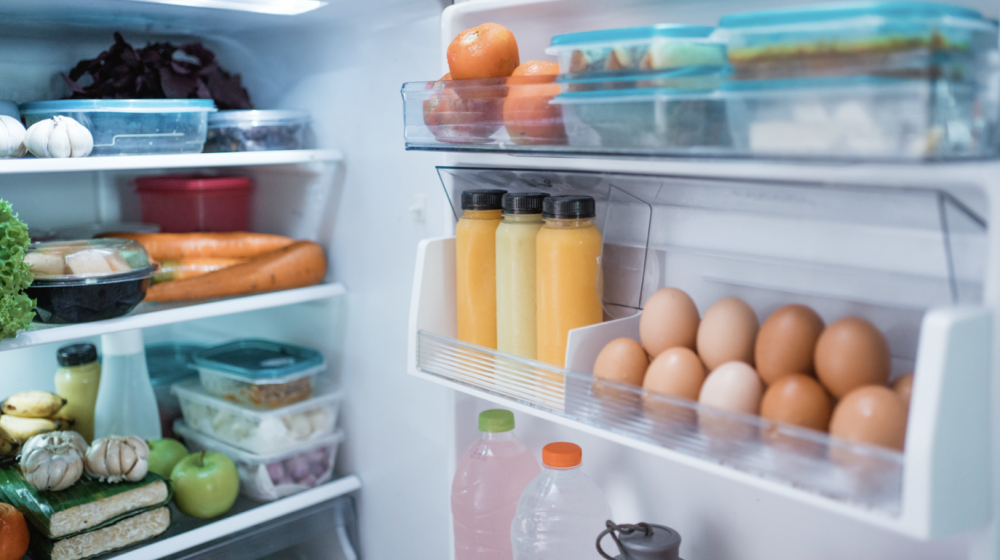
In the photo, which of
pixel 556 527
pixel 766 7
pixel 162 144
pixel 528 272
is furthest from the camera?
pixel 162 144

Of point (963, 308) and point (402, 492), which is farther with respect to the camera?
point (402, 492)

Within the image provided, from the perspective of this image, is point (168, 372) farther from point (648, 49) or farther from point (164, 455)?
point (648, 49)

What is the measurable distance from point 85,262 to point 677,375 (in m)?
1.00

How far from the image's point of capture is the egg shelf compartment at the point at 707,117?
0.63 m

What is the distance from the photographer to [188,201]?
1.66m

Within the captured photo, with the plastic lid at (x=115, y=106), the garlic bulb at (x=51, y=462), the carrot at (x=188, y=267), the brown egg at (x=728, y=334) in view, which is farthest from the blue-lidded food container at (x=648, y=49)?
the garlic bulb at (x=51, y=462)

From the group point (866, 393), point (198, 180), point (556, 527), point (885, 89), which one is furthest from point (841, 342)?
point (198, 180)

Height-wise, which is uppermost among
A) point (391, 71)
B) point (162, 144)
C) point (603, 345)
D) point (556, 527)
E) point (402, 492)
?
point (391, 71)

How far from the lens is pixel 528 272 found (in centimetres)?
102

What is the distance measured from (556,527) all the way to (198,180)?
3.54ft

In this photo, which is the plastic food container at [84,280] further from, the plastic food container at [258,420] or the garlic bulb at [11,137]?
the plastic food container at [258,420]

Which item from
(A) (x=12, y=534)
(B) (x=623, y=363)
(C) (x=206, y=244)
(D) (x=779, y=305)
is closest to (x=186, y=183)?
(C) (x=206, y=244)

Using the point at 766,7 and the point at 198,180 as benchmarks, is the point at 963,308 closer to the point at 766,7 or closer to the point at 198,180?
the point at 766,7

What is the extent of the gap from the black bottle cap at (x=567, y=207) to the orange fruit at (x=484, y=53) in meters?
0.17
